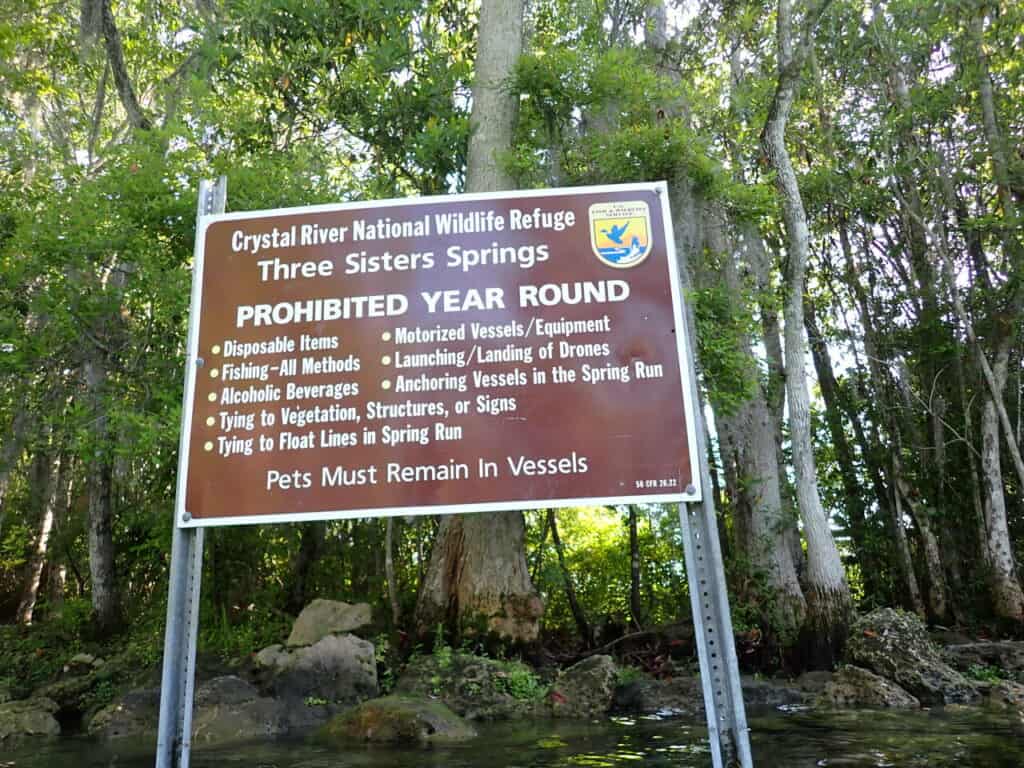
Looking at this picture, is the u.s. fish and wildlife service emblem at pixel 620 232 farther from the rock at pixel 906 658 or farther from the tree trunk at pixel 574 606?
the tree trunk at pixel 574 606

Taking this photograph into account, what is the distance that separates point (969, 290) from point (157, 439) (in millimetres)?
11581

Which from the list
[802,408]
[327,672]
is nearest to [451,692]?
[327,672]

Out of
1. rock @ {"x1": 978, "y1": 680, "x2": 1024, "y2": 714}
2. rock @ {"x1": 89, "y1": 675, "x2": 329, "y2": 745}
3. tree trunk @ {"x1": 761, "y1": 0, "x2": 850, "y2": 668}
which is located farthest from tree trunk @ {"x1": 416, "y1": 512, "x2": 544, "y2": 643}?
Result: rock @ {"x1": 978, "y1": 680, "x2": 1024, "y2": 714}

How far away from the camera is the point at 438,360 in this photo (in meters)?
3.22

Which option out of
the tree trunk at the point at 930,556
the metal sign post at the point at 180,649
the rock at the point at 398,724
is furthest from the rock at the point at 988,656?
the metal sign post at the point at 180,649

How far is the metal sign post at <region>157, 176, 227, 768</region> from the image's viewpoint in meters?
2.95

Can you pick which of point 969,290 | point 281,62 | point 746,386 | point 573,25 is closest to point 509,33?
point 573,25

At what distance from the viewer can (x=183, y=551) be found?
10.3ft

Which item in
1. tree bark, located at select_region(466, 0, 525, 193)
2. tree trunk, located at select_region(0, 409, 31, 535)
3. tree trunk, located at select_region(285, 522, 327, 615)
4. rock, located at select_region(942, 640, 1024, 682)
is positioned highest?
tree bark, located at select_region(466, 0, 525, 193)

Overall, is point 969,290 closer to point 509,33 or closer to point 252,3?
point 509,33

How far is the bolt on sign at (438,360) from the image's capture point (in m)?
3.03

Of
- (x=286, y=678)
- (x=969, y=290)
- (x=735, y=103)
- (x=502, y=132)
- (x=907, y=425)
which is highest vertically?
(x=735, y=103)

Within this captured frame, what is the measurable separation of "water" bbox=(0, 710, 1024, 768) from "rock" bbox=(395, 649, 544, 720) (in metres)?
0.64

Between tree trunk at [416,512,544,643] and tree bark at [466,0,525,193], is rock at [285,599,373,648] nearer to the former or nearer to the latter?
tree trunk at [416,512,544,643]
